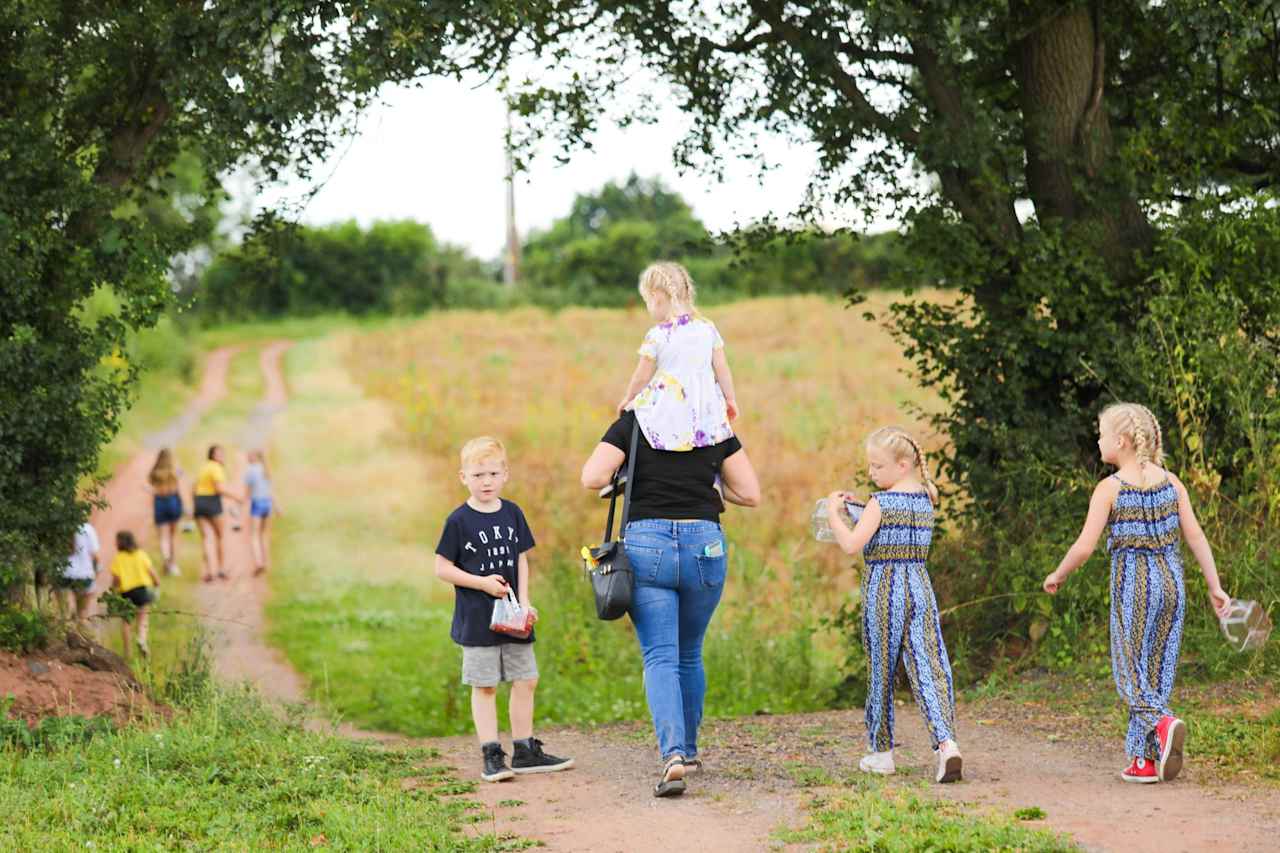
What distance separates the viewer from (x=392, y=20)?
29.2 feet

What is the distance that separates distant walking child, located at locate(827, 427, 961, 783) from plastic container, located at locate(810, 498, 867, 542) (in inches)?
1.9

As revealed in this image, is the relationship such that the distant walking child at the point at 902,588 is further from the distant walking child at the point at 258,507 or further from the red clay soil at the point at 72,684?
the distant walking child at the point at 258,507

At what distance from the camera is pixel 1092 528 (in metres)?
6.55

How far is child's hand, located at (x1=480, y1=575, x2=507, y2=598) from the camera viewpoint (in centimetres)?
702

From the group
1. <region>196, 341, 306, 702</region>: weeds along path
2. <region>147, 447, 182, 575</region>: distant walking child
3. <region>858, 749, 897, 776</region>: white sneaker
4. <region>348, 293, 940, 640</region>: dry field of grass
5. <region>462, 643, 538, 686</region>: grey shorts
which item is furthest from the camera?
<region>147, 447, 182, 575</region>: distant walking child

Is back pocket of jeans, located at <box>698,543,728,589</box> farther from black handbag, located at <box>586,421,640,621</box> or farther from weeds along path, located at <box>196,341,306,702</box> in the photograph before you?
weeds along path, located at <box>196,341,306,702</box>

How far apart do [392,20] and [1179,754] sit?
5.93 m

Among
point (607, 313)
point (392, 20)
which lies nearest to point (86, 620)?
point (392, 20)

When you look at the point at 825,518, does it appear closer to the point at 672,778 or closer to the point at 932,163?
the point at 672,778

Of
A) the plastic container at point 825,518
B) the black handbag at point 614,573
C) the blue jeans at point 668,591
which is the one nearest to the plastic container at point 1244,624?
the plastic container at point 825,518

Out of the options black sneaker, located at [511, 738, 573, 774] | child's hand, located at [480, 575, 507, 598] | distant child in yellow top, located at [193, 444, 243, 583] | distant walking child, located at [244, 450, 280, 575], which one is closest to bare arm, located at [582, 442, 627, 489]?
child's hand, located at [480, 575, 507, 598]

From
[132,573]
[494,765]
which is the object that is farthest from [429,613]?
[494,765]

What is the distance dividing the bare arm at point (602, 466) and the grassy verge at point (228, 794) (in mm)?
1506

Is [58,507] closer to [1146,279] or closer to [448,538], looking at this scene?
[448,538]
